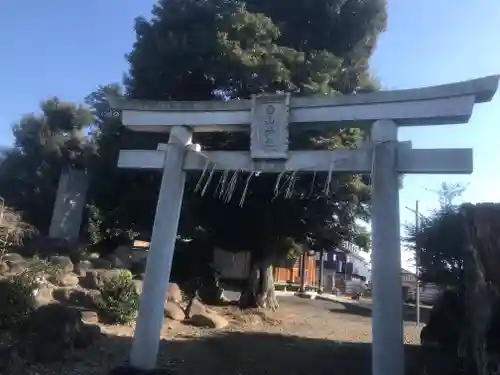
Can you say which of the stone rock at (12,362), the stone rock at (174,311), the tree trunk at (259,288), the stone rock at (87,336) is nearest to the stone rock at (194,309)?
the stone rock at (174,311)

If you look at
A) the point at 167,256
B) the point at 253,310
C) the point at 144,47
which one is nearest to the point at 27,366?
the point at 167,256

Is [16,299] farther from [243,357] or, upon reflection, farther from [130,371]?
[243,357]

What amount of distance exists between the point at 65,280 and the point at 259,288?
6.70m

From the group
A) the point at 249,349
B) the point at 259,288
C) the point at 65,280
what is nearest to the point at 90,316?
the point at 65,280

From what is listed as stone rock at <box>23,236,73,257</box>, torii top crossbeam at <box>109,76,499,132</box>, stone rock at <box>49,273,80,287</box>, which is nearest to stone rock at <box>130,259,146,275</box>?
stone rock at <box>23,236,73,257</box>

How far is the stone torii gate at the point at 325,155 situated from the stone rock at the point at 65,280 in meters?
5.61

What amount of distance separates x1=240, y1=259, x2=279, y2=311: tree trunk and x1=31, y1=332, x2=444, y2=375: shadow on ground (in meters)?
3.97

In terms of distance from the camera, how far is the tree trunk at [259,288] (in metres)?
16.7

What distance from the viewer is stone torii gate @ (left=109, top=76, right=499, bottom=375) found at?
7.36 m

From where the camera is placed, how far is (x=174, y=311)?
13.5 m

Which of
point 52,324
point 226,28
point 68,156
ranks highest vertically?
point 226,28

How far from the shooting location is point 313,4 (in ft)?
52.1

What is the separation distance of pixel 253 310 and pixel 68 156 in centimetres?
1095

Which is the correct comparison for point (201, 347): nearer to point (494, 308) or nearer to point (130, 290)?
point (130, 290)
